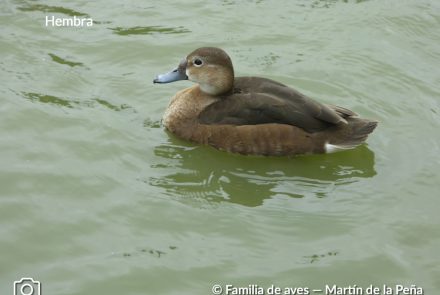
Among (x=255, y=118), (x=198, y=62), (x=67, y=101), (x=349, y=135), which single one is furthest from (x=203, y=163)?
(x=67, y=101)

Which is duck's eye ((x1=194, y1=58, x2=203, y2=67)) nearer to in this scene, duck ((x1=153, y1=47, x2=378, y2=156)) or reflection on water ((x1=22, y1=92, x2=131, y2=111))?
duck ((x1=153, y1=47, x2=378, y2=156))

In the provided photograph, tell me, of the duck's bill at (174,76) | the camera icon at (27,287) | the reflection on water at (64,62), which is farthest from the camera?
the reflection on water at (64,62)

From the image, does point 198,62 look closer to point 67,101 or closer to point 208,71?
point 208,71

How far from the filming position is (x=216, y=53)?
715cm

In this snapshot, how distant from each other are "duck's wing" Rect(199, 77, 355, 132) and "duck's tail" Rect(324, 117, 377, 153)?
0.32ft

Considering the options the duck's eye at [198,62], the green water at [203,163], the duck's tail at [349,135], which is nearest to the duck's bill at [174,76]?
the duck's eye at [198,62]

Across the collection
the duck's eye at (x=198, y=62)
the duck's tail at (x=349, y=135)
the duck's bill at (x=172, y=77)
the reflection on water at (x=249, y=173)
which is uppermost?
the duck's eye at (x=198, y=62)

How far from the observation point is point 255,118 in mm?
6793

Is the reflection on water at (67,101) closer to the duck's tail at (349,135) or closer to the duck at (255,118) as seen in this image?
the duck at (255,118)

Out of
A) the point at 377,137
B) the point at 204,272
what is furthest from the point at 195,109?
the point at 204,272

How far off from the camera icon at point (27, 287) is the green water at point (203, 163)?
0.16ft

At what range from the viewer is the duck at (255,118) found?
6758 mm

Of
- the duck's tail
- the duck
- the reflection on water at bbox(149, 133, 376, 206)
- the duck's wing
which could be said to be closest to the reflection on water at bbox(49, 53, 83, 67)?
the duck

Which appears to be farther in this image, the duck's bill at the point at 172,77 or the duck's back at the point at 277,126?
the duck's bill at the point at 172,77
